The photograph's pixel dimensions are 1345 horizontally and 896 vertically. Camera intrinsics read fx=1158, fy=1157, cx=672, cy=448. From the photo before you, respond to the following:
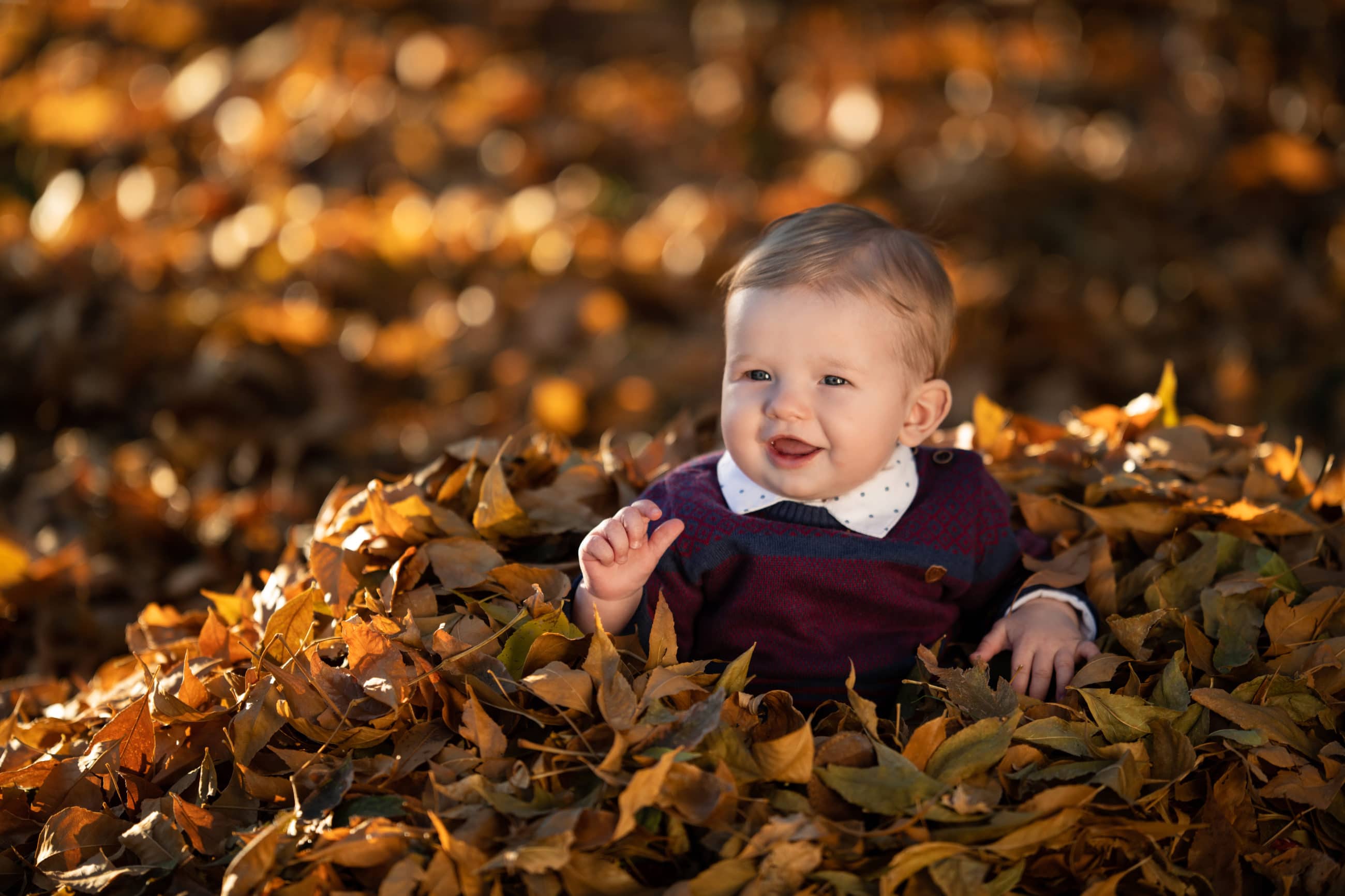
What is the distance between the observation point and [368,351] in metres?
3.67

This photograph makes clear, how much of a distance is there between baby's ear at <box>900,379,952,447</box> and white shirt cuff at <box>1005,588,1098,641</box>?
30 centimetres

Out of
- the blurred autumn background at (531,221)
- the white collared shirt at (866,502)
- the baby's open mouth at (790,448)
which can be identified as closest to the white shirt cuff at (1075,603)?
the white collared shirt at (866,502)

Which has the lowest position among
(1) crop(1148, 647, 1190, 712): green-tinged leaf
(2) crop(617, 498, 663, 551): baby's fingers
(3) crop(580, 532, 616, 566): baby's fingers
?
(1) crop(1148, 647, 1190, 712): green-tinged leaf

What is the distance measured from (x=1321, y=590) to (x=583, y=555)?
1113 millimetres

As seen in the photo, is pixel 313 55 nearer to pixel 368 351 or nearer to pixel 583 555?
pixel 368 351

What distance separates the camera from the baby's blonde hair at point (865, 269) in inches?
66.2

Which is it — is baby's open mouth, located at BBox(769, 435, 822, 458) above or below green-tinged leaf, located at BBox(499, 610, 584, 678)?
above

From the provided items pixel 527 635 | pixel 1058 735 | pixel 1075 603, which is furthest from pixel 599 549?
pixel 1075 603

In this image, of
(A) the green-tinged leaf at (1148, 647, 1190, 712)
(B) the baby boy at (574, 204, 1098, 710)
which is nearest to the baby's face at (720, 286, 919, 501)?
(B) the baby boy at (574, 204, 1098, 710)

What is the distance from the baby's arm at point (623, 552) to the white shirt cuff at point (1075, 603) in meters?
0.60

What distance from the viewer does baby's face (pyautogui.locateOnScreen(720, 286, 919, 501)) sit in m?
1.67

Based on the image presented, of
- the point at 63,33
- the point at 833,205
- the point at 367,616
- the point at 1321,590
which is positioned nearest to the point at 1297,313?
the point at 1321,590

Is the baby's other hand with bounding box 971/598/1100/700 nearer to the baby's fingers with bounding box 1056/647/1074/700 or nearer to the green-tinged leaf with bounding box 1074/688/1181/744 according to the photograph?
the baby's fingers with bounding box 1056/647/1074/700

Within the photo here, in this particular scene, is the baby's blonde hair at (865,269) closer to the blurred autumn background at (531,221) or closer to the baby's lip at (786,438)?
the baby's lip at (786,438)
